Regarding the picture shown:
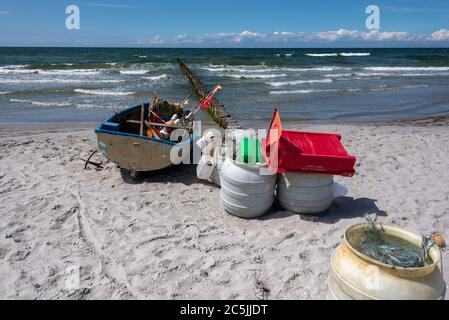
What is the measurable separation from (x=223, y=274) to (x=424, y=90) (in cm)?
2023

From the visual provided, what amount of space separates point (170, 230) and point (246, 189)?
117 cm

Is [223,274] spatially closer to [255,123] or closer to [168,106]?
[168,106]

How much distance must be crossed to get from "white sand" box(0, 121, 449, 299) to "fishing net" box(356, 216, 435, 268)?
1.00m

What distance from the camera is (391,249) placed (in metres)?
3.15

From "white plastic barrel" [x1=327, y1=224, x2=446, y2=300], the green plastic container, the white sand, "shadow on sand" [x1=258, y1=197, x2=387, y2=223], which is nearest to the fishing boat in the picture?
the white sand

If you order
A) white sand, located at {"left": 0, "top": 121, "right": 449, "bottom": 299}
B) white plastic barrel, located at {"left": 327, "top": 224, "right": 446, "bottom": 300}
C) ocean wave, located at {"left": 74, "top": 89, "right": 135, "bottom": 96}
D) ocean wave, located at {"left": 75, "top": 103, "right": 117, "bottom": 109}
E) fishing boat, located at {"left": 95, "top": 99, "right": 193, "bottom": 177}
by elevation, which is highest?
ocean wave, located at {"left": 74, "top": 89, "right": 135, "bottom": 96}

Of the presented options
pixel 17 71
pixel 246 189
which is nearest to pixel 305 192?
pixel 246 189

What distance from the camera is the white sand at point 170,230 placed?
4098mm

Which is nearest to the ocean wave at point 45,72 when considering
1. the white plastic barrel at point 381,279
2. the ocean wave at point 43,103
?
the ocean wave at point 43,103

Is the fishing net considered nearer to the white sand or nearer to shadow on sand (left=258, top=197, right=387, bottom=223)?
the white sand

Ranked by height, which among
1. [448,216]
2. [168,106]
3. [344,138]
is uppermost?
[168,106]

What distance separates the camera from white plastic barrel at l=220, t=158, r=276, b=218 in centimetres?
499

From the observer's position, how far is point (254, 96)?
1881 cm
